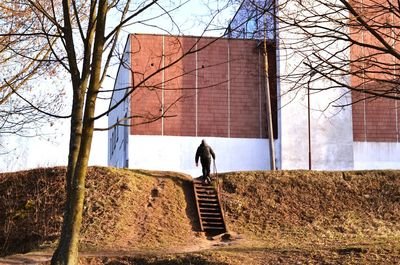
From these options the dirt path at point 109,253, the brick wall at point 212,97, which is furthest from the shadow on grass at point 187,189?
the brick wall at point 212,97

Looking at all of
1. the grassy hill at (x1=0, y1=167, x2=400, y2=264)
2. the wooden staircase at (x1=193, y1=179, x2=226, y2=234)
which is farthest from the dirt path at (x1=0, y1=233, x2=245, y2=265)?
the wooden staircase at (x1=193, y1=179, x2=226, y2=234)

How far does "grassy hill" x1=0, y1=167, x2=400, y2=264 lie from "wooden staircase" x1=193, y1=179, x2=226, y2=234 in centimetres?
30

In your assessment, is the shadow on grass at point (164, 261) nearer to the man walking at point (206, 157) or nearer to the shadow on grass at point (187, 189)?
the shadow on grass at point (187, 189)

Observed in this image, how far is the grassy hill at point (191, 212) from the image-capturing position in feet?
58.3

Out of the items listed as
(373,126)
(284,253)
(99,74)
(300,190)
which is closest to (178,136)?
(373,126)

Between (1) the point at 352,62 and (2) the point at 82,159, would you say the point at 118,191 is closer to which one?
(2) the point at 82,159

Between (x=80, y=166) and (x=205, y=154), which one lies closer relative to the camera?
(x=80, y=166)

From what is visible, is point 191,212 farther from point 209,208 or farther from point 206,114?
point 206,114

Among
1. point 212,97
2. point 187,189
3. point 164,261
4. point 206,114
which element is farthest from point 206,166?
point 212,97

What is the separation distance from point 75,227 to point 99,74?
8.86 feet

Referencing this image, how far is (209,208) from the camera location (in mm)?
21000

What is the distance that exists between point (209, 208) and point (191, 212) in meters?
0.69

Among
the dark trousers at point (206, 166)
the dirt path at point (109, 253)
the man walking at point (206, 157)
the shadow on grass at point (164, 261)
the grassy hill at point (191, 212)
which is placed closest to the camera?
the shadow on grass at point (164, 261)

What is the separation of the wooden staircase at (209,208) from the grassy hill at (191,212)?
0.99 feet
